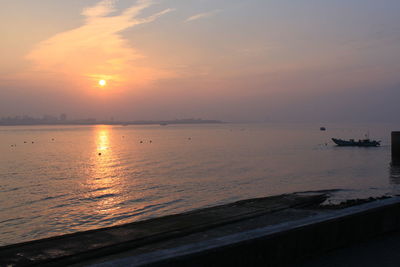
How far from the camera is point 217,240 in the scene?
5.84 m

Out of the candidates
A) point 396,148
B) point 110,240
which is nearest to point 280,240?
point 110,240

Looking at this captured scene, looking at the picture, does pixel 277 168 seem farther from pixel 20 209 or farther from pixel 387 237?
pixel 387 237

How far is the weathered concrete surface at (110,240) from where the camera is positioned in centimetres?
952

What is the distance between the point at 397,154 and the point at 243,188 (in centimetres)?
2965

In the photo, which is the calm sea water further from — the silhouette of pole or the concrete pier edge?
the concrete pier edge

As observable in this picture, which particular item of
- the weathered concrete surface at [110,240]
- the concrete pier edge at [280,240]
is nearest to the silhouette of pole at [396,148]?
the weathered concrete surface at [110,240]

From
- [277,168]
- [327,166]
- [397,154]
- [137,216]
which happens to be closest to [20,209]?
[137,216]

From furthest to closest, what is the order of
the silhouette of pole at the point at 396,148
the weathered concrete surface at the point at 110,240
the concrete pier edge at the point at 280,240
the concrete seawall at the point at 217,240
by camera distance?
1. the silhouette of pole at the point at 396,148
2. the weathered concrete surface at the point at 110,240
3. the concrete seawall at the point at 217,240
4. the concrete pier edge at the point at 280,240

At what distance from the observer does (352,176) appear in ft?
146

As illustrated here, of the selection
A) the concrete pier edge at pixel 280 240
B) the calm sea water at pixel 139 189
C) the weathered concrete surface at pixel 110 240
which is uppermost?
the concrete pier edge at pixel 280 240

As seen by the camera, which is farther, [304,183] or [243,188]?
[304,183]

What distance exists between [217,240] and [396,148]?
182ft

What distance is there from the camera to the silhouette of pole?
173ft

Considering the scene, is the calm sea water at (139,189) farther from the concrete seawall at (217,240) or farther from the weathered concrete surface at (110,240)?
the concrete seawall at (217,240)
